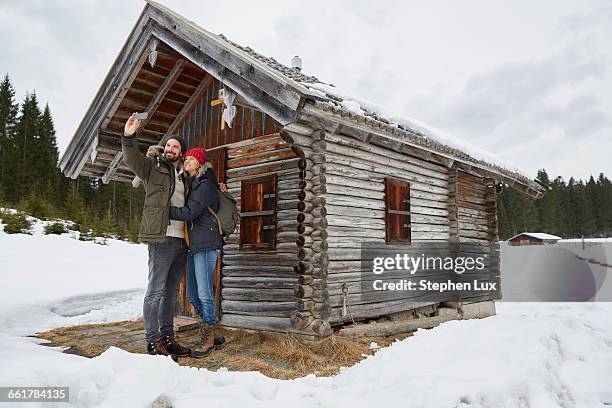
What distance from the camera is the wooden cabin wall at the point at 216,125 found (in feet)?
22.1

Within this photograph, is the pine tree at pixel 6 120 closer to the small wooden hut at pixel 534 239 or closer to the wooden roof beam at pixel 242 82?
the wooden roof beam at pixel 242 82

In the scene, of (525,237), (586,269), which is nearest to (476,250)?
(586,269)

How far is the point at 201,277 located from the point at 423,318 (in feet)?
16.9

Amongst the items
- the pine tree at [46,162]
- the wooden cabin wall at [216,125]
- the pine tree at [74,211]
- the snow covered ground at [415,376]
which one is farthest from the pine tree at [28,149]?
the snow covered ground at [415,376]

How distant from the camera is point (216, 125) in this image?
24.7ft

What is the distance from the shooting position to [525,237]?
151ft

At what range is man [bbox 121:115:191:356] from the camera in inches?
166

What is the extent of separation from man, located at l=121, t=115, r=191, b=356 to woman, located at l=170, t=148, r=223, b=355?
122 mm

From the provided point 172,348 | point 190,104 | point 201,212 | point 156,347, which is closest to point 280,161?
point 201,212

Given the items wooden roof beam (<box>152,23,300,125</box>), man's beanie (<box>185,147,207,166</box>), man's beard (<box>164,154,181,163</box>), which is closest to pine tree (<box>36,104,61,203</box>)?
wooden roof beam (<box>152,23,300,125</box>)

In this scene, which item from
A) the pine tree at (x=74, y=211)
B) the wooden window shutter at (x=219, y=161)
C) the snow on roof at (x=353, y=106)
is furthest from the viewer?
the pine tree at (x=74, y=211)

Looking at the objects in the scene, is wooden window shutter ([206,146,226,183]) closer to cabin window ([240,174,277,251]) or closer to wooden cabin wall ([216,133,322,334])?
wooden cabin wall ([216,133,322,334])

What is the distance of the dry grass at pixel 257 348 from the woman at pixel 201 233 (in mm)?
515

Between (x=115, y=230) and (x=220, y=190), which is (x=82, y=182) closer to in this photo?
(x=115, y=230)
